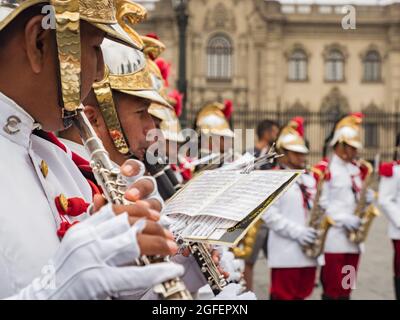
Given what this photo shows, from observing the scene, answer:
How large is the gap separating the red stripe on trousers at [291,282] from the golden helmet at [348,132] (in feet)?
5.23

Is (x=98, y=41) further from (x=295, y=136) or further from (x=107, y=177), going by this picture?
(x=295, y=136)

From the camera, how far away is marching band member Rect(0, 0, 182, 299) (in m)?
1.35

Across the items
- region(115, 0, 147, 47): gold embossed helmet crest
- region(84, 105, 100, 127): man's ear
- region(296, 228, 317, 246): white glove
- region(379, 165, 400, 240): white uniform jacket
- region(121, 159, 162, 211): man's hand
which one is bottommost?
region(296, 228, 317, 246): white glove

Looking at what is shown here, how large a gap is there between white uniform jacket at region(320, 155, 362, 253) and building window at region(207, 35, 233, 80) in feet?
90.7

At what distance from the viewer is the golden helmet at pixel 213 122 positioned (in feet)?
24.7

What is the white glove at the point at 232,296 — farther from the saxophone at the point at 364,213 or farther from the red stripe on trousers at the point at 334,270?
the saxophone at the point at 364,213

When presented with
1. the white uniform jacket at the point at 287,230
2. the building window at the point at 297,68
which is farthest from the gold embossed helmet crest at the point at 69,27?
the building window at the point at 297,68

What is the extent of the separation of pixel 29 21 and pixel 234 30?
3381 cm

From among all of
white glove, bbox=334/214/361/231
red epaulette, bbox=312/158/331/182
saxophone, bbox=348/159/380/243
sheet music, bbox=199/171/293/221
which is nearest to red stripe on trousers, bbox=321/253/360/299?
saxophone, bbox=348/159/380/243

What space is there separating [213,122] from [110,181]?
20.9ft

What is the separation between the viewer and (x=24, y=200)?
1.65 m

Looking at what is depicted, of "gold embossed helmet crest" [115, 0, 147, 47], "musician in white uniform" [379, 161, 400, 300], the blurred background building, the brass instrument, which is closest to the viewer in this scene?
the brass instrument

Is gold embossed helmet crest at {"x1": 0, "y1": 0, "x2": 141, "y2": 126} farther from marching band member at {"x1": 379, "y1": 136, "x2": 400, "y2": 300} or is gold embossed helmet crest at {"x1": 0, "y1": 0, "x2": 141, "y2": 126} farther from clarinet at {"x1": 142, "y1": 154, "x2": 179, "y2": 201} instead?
marching band member at {"x1": 379, "y1": 136, "x2": 400, "y2": 300}

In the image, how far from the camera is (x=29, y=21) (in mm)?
1708
